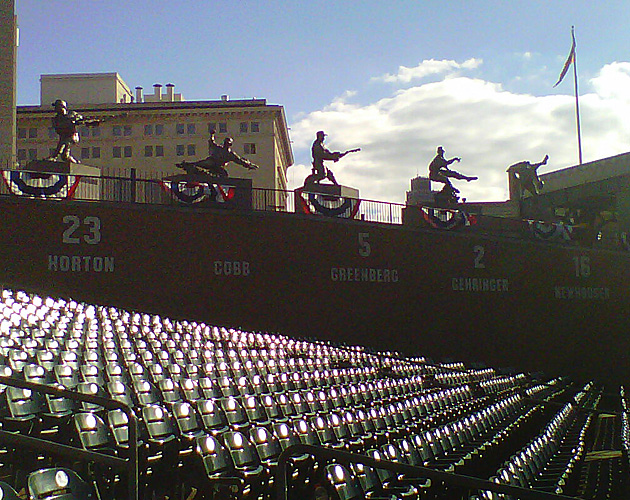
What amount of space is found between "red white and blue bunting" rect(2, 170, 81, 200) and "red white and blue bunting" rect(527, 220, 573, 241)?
1551cm

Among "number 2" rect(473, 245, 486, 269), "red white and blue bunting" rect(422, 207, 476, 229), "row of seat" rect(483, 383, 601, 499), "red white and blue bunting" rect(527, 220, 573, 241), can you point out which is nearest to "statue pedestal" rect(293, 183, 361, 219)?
"red white and blue bunting" rect(422, 207, 476, 229)

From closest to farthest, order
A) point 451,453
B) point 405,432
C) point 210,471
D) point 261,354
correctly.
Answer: point 210,471
point 451,453
point 405,432
point 261,354

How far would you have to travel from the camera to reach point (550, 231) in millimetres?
23844

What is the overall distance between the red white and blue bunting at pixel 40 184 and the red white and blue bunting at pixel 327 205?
6.00 metres

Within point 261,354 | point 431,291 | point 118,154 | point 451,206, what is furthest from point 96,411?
point 118,154

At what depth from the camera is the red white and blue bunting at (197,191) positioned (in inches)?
650

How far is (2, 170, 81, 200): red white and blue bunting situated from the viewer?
14.7m

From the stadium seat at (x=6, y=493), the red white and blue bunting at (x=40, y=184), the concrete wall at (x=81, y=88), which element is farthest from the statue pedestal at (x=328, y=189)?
the concrete wall at (x=81, y=88)

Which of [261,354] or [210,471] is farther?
[261,354]

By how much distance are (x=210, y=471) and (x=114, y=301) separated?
427 inches

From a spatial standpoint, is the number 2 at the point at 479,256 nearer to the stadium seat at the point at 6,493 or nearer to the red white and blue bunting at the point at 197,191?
the red white and blue bunting at the point at 197,191

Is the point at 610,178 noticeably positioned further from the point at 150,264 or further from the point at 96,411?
the point at 96,411

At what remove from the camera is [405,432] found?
7.74m

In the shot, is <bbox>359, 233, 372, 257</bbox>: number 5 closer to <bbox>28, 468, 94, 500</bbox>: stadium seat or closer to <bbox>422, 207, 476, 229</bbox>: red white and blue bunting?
<bbox>422, 207, 476, 229</bbox>: red white and blue bunting
